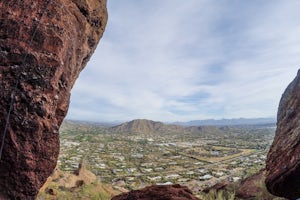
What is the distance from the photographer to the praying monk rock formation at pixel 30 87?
546 centimetres

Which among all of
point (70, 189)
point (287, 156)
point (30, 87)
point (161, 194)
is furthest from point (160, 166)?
point (30, 87)

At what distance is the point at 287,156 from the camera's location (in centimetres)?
696

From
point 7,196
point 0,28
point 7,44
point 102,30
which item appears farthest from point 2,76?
point 102,30

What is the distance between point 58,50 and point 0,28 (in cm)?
126

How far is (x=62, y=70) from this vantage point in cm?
653

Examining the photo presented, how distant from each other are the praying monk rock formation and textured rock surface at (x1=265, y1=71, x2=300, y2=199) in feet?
18.3

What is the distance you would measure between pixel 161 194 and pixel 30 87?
198 inches

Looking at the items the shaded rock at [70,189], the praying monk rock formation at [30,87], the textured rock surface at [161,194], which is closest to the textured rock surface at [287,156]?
the textured rock surface at [161,194]

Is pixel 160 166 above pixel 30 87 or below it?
below

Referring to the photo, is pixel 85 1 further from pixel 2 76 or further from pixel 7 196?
pixel 7 196

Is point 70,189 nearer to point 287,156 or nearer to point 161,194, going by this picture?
point 161,194

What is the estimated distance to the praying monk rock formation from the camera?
5465 millimetres

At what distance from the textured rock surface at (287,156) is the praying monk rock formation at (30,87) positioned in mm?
5566

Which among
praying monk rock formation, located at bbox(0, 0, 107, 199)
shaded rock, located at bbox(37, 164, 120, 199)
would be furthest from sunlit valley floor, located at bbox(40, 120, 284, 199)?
praying monk rock formation, located at bbox(0, 0, 107, 199)
